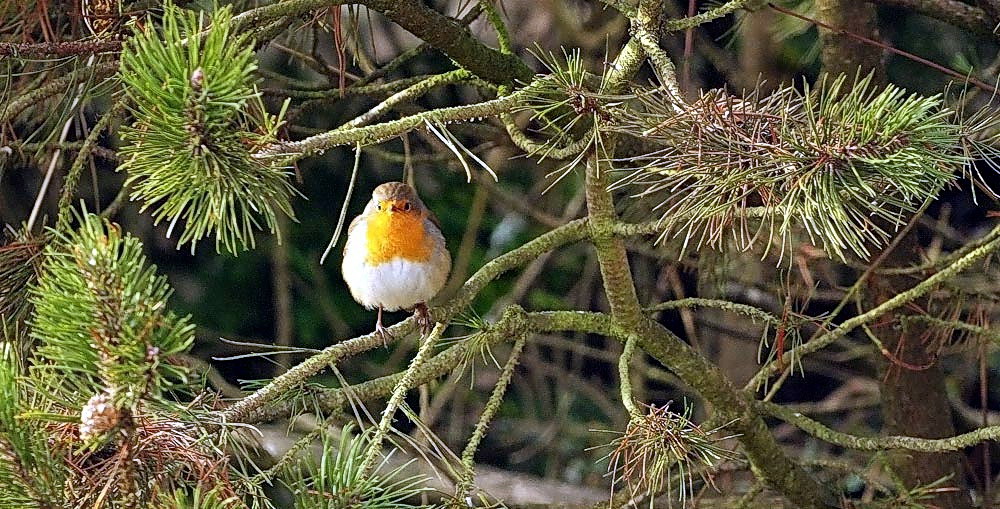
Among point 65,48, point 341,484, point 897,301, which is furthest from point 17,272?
point 897,301

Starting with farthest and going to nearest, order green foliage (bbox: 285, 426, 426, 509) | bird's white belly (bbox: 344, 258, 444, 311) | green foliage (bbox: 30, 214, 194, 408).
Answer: bird's white belly (bbox: 344, 258, 444, 311) < green foliage (bbox: 285, 426, 426, 509) < green foliage (bbox: 30, 214, 194, 408)

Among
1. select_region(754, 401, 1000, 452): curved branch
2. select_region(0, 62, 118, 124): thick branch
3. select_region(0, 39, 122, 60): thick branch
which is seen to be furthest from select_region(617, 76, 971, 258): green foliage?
select_region(0, 62, 118, 124): thick branch

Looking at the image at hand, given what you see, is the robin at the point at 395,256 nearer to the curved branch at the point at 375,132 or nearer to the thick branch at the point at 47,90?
the thick branch at the point at 47,90

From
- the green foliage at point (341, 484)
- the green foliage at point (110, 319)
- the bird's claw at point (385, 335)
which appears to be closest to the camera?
the green foliage at point (110, 319)

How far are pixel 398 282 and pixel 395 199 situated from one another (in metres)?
→ 0.16

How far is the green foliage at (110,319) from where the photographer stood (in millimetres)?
933

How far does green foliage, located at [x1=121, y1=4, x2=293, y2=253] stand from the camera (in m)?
0.97

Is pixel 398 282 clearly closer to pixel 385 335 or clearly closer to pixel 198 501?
pixel 385 335

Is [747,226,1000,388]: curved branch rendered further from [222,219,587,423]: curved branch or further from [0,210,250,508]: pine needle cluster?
[0,210,250,508]: pine needle cluster

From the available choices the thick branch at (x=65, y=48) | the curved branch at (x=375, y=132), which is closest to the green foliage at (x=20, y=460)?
the curved branch at (x=375, y=132)

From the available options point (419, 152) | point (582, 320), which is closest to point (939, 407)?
point (582, 320)

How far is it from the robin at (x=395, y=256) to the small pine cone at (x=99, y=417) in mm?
1150

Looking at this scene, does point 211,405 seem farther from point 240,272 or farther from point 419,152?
point 240,272

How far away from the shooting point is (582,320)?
5.68 feet
